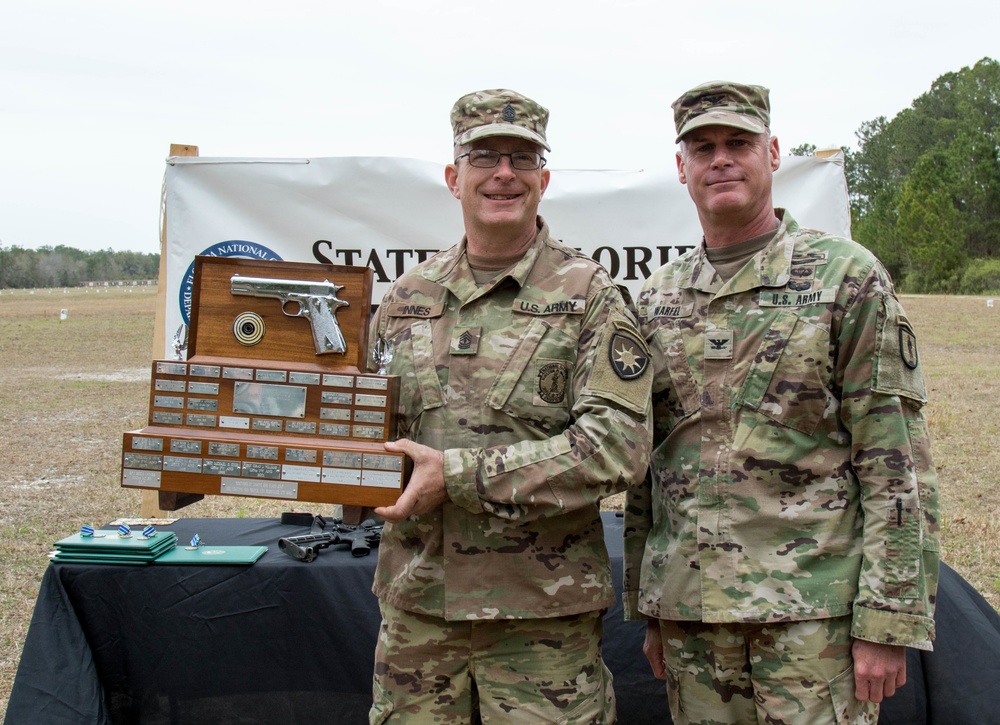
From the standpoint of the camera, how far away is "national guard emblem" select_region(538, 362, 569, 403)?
199cm

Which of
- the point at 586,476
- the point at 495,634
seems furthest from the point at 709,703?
the point at 586,476

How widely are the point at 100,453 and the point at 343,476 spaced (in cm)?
672

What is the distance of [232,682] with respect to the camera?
3.03m

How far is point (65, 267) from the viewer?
62.0 meters

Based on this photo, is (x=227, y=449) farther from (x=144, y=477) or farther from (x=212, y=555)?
(x=212, y=555)

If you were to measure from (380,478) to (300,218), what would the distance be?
235 cm

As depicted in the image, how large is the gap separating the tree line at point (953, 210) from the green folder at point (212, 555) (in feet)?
123

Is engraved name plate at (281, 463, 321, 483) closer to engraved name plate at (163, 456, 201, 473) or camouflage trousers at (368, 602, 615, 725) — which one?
engraved name plate at (163, 456, 201, 473)

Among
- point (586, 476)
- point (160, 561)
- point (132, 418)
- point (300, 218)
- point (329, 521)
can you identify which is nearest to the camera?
point (586, 476)

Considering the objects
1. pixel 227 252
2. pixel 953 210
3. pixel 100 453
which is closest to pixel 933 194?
pixel 953 210

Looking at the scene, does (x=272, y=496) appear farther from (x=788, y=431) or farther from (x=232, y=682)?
(x=232, y=682)

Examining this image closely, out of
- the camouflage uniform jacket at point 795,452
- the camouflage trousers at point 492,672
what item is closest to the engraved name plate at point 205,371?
the camouflage trousers at point 492,672

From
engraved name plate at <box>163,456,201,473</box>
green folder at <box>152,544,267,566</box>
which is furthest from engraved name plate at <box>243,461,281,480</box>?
green folder at <box>152,544,267,566</box>

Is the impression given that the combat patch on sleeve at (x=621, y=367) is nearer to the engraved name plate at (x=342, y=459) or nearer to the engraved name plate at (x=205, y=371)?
the engraved name plate at (x=342, y=459)
